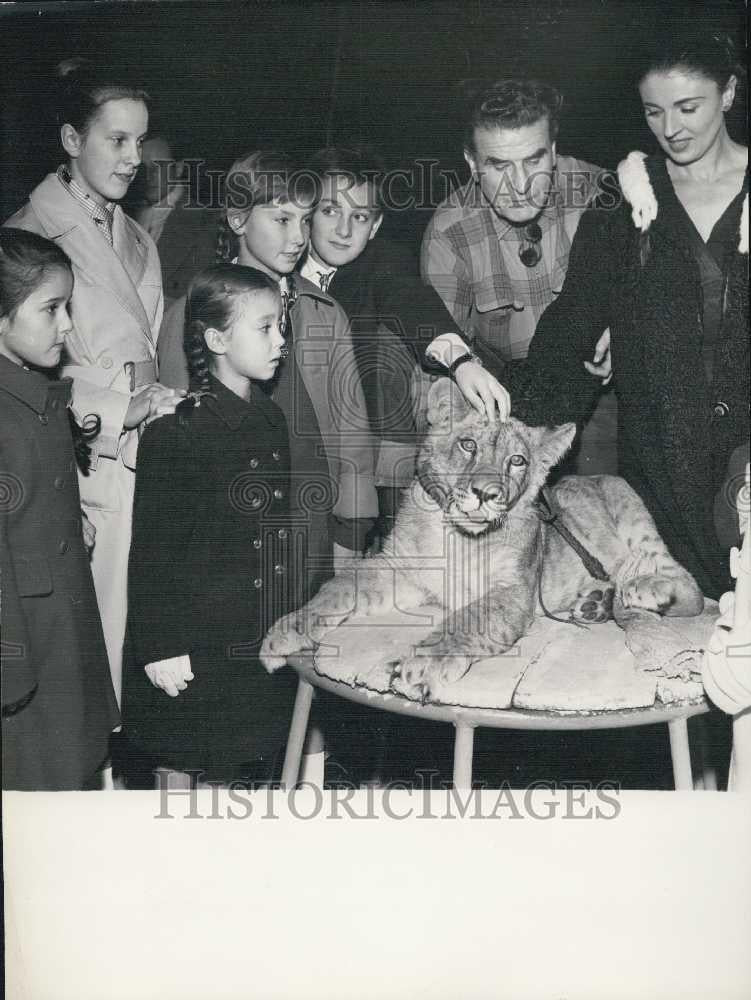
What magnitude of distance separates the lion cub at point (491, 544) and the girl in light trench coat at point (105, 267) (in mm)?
683

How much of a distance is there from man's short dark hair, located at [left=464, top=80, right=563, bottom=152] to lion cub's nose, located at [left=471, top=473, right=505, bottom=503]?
3.07 ft

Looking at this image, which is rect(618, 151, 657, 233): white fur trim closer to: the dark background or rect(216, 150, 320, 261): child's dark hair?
the dark background

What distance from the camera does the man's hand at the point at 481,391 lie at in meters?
2.79

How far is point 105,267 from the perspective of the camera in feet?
9.20

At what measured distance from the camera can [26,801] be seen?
9.37ft

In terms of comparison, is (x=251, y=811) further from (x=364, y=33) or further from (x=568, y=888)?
(x=364, y=33)

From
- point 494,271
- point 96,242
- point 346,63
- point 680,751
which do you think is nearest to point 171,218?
point 96,242

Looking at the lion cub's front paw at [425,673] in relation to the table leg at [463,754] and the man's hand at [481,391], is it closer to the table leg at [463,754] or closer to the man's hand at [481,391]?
the table leg at [463,754]

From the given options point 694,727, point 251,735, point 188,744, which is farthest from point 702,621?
point 188,744

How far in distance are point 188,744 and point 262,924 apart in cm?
52

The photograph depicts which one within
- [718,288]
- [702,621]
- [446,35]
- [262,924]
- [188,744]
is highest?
[446,35]

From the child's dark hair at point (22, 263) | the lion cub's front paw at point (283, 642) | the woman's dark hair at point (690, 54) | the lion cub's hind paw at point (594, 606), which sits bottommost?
the lion cub's front paw at point (283, 642)

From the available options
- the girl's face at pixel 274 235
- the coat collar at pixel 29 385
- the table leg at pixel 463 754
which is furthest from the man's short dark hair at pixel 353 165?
the table leg at pixel 463 754

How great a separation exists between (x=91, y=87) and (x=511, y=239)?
120 cm
